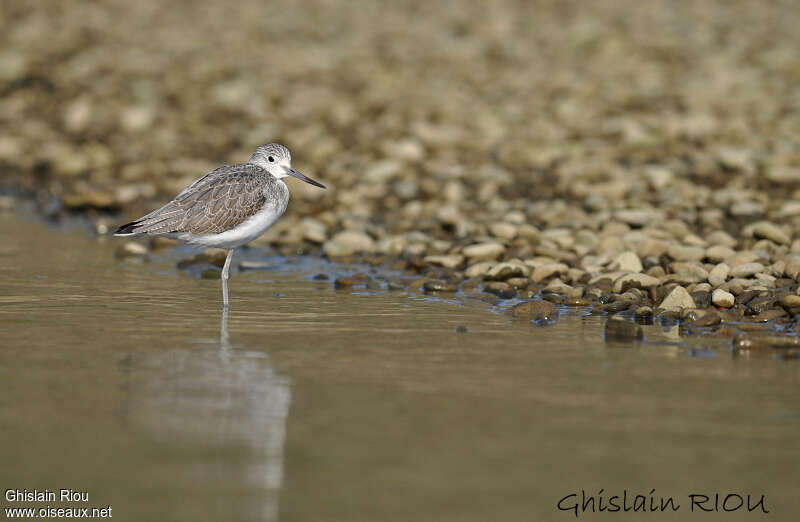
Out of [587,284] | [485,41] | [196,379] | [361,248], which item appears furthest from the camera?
[485,41]

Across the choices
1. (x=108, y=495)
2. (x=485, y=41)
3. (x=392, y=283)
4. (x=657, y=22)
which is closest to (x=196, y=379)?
(x=108, y=495)

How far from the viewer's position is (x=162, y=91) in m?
20.2

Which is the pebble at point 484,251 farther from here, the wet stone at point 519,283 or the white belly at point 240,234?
the white belly at point 240,234

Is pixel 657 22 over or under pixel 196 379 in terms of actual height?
over

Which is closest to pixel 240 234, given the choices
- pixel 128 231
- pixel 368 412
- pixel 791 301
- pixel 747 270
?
pixel 128 231

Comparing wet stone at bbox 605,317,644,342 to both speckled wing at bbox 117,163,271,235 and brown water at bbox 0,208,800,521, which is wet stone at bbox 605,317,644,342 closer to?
brown water at bbox 0,208,800,521

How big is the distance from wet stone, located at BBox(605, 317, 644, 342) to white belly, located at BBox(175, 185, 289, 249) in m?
3.66

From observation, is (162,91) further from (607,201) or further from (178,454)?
(178,454)

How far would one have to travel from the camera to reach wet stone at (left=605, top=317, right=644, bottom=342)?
30.2 ft

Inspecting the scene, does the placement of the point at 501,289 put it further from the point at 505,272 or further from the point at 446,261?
the point at 446,261

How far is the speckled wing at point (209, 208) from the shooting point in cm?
1070

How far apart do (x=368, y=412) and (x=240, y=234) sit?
417cm

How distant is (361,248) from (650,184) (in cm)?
427

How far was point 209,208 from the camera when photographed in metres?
10.9
